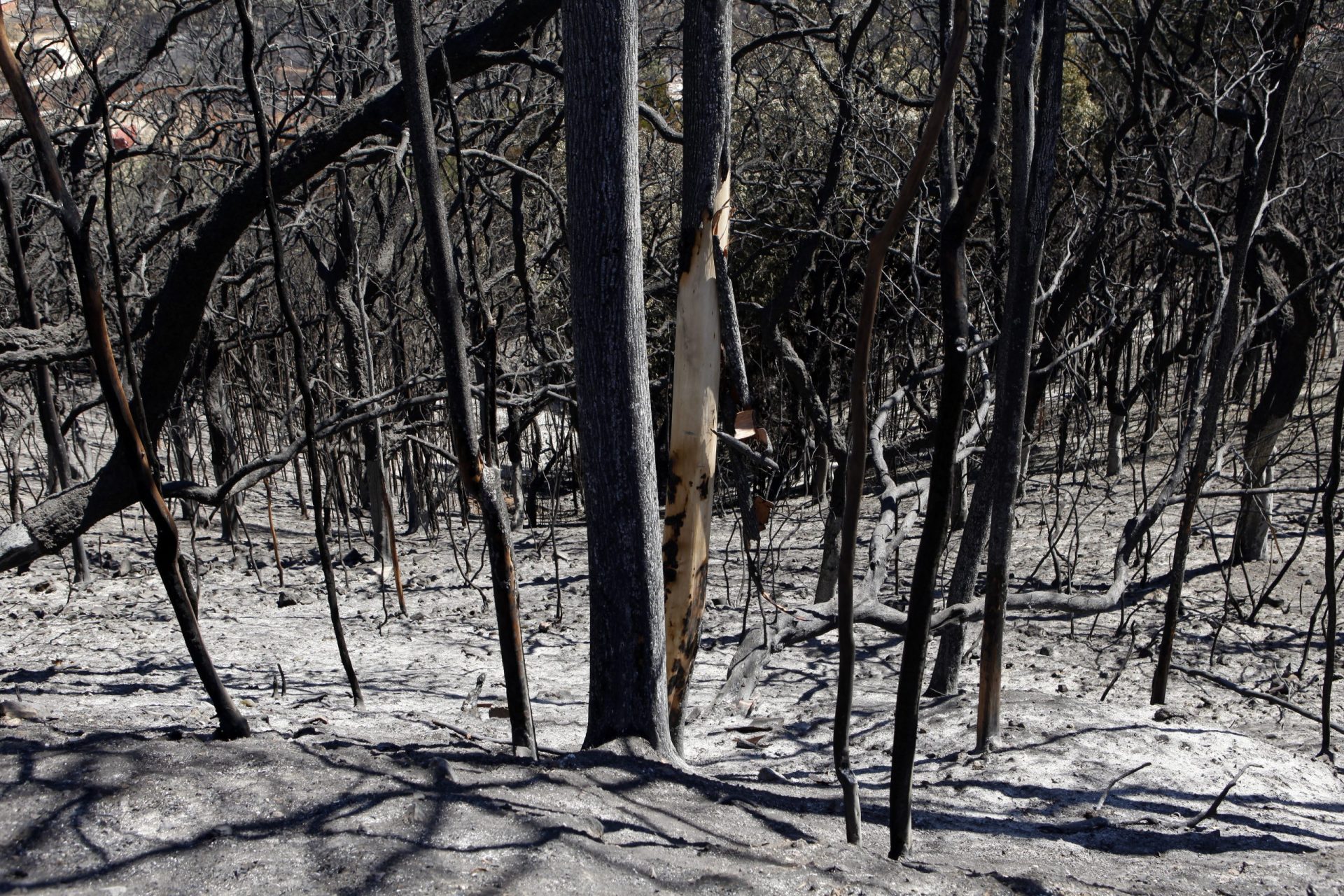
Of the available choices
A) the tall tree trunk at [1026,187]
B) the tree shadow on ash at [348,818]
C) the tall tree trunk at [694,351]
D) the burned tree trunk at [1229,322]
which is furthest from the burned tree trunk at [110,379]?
the burned tree trunk at [1229,322]

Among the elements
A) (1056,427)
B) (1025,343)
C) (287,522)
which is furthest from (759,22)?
(1025,343)

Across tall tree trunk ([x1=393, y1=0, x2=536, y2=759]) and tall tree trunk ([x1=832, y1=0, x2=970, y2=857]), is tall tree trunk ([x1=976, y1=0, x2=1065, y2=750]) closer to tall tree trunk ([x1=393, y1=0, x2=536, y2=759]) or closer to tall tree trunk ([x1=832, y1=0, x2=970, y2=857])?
tall tree trunk ([x1=832, y1=0, x2=970, y2=857])

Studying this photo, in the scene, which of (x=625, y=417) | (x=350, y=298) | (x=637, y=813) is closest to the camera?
(x=637, y=813)

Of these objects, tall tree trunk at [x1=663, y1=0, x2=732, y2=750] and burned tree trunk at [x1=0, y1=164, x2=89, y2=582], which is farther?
burned tree trunk at [x1=0, y1=164, x2=89, y2=582]

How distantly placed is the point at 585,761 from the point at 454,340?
127cm

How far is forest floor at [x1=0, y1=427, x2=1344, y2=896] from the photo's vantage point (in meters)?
2.11

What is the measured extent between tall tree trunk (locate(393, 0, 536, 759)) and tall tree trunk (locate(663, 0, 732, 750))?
79cm

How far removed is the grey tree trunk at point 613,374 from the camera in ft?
9.86

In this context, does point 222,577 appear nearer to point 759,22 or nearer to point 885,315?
point 885,315

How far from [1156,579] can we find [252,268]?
→ 20.6ft

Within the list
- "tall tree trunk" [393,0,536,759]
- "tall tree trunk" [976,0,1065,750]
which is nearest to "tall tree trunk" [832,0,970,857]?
"tall tree trunk" [393,0,536,759]

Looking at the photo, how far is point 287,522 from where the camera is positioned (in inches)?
389

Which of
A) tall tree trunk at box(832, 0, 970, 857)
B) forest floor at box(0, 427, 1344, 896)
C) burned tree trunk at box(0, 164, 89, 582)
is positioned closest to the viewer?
tall tree trunk at box(832, 0, 970, 857)

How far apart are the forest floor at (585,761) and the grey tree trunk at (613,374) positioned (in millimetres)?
297
